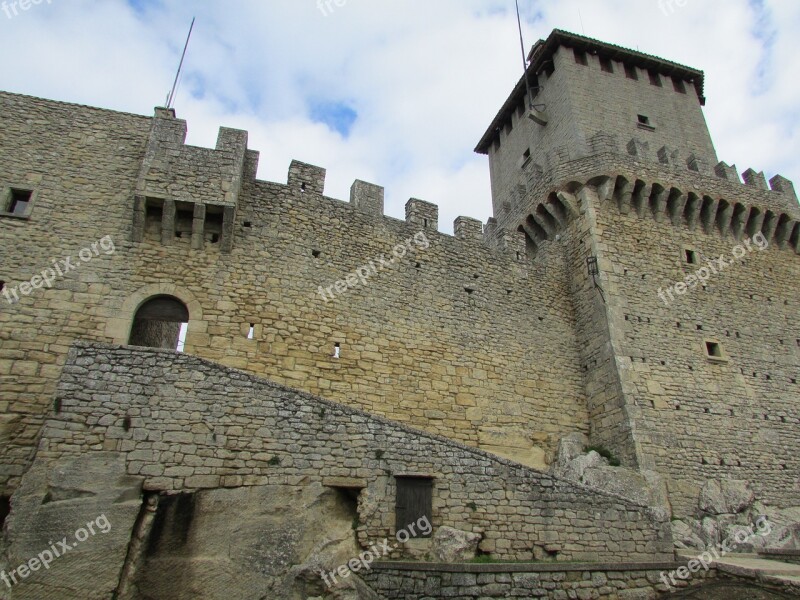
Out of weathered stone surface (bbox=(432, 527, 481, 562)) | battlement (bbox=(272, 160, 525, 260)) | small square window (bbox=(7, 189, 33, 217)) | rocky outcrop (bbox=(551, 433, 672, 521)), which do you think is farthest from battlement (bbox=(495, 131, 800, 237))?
small square window (bbox=(7, 189, 33, 217))

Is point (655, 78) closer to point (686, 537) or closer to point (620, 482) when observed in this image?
point (620, 482)

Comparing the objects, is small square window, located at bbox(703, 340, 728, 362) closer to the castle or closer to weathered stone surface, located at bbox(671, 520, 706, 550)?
the castle

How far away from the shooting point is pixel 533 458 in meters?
10.6

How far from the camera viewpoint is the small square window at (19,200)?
9.09 metres

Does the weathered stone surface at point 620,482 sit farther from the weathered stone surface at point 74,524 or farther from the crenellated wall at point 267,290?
the weathered stone surface at point 74,524

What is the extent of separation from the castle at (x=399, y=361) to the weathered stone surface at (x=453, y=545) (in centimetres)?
4

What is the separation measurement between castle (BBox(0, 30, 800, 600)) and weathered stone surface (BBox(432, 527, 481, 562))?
43mm

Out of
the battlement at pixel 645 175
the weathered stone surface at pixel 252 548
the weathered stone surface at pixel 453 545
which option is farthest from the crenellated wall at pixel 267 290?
the battlement at pixel 645 175

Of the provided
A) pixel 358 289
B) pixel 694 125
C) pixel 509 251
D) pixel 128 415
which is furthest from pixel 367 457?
pixel 694 125

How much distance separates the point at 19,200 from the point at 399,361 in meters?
7.43

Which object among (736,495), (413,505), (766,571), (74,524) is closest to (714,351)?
(736,495)

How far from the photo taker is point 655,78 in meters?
17.2

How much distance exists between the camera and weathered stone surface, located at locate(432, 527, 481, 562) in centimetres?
666

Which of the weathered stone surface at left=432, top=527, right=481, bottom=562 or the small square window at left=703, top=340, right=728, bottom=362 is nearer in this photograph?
the weathered stone surface at left=432, top=527, right=481, bottom=562
